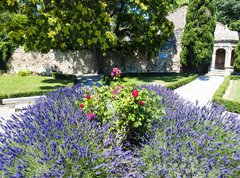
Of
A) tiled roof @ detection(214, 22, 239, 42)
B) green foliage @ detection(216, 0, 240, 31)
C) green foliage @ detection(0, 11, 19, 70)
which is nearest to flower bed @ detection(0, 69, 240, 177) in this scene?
tiled roof @ detection(214, 22, 239, 42)

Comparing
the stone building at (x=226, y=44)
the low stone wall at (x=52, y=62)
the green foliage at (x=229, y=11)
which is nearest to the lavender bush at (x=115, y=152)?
the low stone wall at (x=52, y=62)

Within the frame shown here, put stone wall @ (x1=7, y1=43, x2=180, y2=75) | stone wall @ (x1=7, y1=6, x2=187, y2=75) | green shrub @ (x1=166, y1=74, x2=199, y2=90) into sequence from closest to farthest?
green shrub @ (x1=166, y1=74, x2=199, y2=90), stone wall @ (x1=7, y1=6, x2=187, y2=75), stone wall @ (x1=7, y1=43, x2=180, y2=75)

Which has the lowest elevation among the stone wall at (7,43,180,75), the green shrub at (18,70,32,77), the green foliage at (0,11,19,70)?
the green shrub at (18,70,32,77)

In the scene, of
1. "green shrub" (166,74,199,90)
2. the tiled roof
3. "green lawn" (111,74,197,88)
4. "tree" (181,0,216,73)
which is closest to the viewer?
"green shrub" (166,74,199,90)

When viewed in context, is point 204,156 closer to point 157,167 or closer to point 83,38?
point 157,167

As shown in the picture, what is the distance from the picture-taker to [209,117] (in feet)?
12.1

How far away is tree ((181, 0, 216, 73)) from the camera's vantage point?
18.2m

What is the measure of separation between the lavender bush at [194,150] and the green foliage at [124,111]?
0.33 m

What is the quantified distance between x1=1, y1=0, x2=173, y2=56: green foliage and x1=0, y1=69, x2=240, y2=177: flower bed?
9.09 metres

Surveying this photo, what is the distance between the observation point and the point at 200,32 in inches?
722

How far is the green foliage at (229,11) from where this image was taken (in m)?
29.1

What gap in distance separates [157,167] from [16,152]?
5.68 feet

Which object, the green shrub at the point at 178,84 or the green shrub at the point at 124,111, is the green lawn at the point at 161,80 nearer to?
the green shrub at the point at 178,84

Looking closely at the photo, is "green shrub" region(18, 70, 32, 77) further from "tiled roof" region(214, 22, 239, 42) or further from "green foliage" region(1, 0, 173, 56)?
"tiled roof" region(214, 22, 239, 42)
